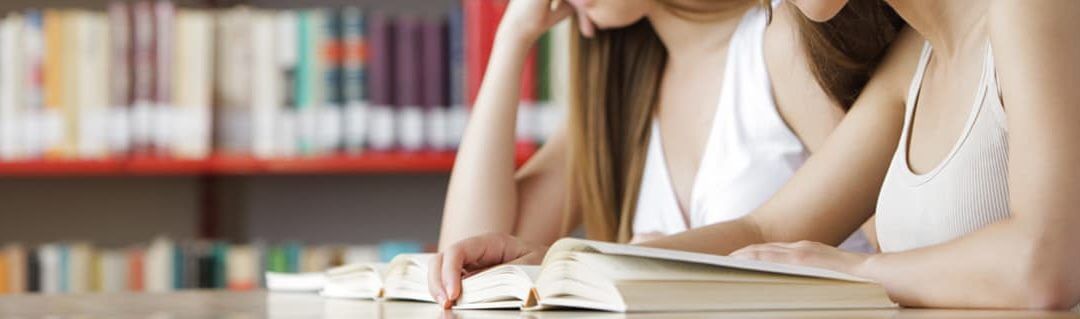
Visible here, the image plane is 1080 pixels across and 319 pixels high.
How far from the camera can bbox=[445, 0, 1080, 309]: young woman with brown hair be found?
84cm

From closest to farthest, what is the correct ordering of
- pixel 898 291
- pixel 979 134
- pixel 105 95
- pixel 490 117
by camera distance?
pixel 898 291 → pixel 979 134 → pixel 490 117 → pixel 105 95

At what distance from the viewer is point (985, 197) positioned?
1000 millimetres

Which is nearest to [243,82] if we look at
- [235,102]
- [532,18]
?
[235,102]

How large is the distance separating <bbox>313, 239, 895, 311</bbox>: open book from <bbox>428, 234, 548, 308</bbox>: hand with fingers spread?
11 cm

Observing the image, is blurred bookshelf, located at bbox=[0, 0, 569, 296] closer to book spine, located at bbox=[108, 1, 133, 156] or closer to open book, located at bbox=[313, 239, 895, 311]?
book spine, located at bbox=[108, 1, 133, 156]

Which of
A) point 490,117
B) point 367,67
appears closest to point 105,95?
point 367,67

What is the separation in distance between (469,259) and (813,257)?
0.86ft

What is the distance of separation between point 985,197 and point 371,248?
6.27ft

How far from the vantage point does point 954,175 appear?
1015mm

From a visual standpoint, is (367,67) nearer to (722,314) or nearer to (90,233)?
(90,233)

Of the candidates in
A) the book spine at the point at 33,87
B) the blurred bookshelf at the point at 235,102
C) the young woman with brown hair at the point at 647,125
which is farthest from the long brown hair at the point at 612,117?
the book spine at the point at 33,87

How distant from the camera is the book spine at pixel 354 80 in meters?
2.68

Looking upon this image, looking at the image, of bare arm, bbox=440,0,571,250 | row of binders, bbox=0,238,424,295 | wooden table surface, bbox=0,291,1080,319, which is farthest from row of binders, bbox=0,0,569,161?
wooden table surface, bbox=0,291,1080,319

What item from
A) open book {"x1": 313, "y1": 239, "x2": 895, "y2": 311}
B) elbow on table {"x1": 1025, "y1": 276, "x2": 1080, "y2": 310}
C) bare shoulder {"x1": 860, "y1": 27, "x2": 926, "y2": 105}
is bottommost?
elbow on table {"x1": 1025, "y1": 276, "x2": 1080, "y2": 310}
